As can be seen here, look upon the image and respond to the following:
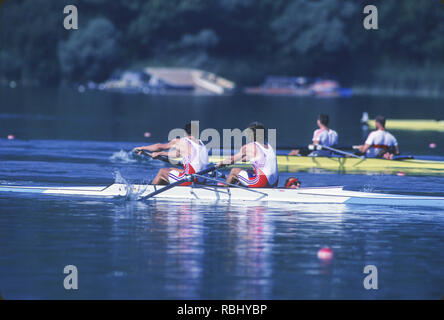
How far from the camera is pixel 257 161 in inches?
708

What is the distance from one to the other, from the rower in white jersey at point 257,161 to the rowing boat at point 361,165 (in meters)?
6.52

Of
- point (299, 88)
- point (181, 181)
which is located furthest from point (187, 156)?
point (299, 88)

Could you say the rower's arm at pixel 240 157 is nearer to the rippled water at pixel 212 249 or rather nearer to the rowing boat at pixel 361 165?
the rippled water at pixel 212 249

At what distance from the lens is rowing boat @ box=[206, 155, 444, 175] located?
24891 millimetres

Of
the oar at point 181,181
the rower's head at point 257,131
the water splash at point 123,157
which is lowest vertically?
the oar at point 181,181

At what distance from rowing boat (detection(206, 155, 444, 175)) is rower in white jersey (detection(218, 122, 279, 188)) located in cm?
652

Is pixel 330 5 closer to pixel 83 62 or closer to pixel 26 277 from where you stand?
pixel 83 62

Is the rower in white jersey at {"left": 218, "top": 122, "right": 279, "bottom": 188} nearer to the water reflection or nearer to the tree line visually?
the water reflection

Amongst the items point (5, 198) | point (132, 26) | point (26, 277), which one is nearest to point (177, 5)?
point (132, 26)

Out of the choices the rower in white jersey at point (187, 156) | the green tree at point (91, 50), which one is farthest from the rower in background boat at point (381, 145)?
the green tree at point (91, 50)

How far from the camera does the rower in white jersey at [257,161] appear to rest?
58.0ft

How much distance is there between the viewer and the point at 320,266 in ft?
42.4

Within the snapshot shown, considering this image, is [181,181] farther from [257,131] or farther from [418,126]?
[418,126]

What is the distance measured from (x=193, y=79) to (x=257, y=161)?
88947mm
